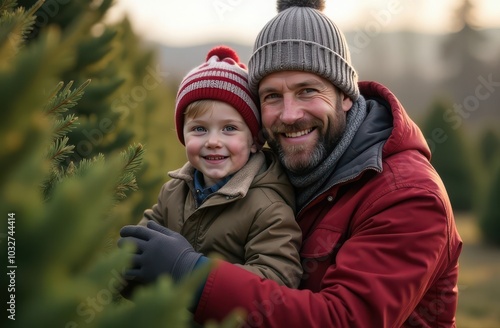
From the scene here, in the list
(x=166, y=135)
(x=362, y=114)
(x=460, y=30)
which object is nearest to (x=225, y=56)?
(x=362, y=114)

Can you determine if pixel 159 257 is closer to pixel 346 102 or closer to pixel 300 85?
pixel 300 85

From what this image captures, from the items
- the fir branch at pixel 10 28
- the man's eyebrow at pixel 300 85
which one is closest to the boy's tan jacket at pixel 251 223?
the man's eyebrow at pixel 300 85

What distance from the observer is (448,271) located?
2.75m

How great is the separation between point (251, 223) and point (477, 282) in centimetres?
1075

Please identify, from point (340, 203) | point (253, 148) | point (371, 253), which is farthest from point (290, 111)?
point (371, 253)

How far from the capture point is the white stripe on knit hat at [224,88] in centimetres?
284

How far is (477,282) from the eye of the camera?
12.1 m

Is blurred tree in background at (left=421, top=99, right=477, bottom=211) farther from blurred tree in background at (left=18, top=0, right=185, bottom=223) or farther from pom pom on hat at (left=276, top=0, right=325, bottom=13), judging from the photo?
pom pom on hat at (left=276, top=0, right=325, bottom=13)

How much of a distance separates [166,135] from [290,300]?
27.5ft

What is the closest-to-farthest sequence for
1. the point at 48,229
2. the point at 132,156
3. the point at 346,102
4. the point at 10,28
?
the point at 48,229, the point at 10,28, the point at 132,156, the point at 346,102

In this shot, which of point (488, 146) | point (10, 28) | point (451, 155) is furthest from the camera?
point (488, 146)

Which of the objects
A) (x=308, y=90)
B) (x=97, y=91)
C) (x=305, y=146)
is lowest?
(x=305, y=146)

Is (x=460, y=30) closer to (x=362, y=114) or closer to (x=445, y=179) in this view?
(x=445, y=179)

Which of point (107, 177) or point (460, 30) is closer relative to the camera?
point (107, 177)
